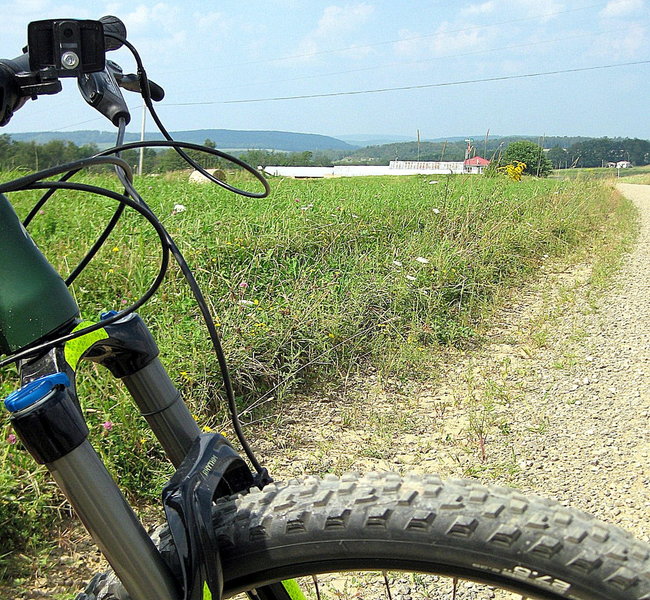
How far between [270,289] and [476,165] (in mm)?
6220

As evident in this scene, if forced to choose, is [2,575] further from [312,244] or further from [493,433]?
[312,244]

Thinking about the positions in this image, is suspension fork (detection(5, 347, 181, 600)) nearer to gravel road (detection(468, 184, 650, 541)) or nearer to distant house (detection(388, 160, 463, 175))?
gravel road (detection(468, 184, 650, 541))

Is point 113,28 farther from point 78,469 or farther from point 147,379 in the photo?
point 78,469

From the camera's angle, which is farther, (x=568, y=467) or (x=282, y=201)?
(x=282, y=201)

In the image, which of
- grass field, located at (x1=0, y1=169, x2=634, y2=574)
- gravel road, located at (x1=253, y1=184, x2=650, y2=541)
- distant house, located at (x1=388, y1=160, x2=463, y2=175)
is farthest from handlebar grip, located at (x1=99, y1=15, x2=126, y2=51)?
distant house, located at (x1=388, y1=160, x2=463, y2=175)

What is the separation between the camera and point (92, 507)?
3.23 ft

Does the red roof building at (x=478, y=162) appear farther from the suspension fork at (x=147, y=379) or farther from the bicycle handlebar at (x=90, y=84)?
the suspension fork at (x=147, y=379)

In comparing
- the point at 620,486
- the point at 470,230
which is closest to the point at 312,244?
the point at 470,230

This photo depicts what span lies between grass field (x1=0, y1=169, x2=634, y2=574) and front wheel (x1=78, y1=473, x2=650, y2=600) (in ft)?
4.44

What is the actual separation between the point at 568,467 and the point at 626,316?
8.27ft

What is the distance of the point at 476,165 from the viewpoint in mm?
9375

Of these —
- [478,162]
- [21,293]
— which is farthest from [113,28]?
[478,162]

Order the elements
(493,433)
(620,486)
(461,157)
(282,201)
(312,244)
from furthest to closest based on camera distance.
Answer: (461,157) → (282,201) → (312,244) → (493,433) → (620,486)

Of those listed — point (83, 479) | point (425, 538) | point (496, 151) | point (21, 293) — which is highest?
point (496, 151)
